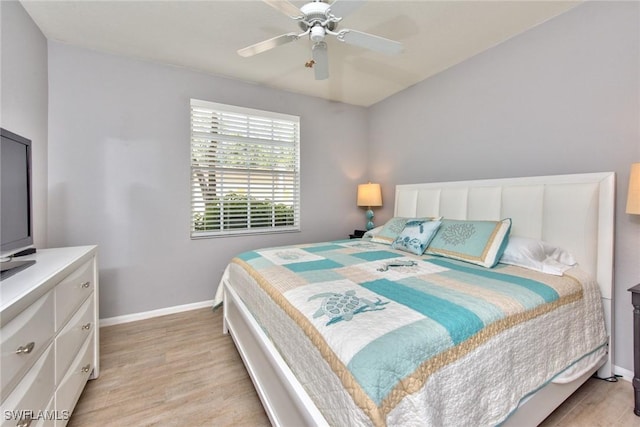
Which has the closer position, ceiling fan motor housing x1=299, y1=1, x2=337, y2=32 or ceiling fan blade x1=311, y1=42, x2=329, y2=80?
ceiling fan motor housing x1=299, y1=1, x2=337, y2=32

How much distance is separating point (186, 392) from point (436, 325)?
162 cm

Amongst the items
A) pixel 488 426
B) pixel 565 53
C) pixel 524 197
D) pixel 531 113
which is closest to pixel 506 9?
pixel 565 53

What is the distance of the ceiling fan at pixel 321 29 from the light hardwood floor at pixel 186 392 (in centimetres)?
228

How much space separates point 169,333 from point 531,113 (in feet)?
12.2

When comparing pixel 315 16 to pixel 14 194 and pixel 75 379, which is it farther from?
pixel 75 379

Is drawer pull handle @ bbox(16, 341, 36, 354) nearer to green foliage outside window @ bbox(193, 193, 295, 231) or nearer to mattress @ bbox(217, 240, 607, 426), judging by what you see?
mattress @ bbox(217, 240, 607, 426)

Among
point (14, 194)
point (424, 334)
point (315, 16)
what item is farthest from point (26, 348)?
point (315, 16)

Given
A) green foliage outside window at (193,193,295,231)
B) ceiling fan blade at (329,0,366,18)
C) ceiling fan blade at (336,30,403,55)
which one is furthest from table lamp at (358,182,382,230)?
ceiling fan blade at (329,0,366,18)

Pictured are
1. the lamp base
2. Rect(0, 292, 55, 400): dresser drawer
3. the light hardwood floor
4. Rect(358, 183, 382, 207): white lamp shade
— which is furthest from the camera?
the lamp base

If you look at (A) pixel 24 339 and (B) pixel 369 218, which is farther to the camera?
(B) pixel 369 218

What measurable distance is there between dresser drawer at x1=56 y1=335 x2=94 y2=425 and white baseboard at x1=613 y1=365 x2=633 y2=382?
3.29m

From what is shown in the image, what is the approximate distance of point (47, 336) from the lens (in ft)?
3.65

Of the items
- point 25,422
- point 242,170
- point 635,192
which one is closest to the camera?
point 25,422

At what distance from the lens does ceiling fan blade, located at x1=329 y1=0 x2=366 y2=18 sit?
148 centimetres
